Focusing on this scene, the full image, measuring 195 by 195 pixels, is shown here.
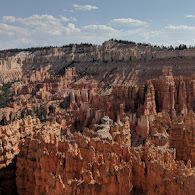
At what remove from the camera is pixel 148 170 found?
985 centimetres

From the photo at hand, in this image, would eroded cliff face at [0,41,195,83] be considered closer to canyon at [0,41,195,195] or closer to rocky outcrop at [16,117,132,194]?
canyon at [0,41,195,195]

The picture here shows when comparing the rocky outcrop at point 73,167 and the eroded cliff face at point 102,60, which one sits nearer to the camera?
the rocky outcrop at point 73,167

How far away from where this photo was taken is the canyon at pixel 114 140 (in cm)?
961

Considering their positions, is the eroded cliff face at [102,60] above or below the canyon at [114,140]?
above

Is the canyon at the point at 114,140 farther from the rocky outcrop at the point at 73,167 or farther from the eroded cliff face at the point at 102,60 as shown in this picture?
the eroded cliff face at the point at 102,60

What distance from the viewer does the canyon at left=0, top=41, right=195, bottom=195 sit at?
9609mm

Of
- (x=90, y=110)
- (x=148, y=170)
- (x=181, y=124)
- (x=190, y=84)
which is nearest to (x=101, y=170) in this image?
(x=148, y=170)

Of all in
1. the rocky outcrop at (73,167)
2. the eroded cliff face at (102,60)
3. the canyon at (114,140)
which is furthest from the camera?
the eroded cliff face at (102,60)

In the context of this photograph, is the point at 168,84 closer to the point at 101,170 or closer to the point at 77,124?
the point at 77,124

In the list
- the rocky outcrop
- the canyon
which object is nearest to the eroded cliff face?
the canyon

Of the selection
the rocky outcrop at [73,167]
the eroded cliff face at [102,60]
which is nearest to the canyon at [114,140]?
the rocky outcrop at [73,167]

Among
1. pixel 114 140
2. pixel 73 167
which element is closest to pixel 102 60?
Answer: pixel 114 140

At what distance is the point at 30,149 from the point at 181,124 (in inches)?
391

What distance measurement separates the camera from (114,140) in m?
14.9
